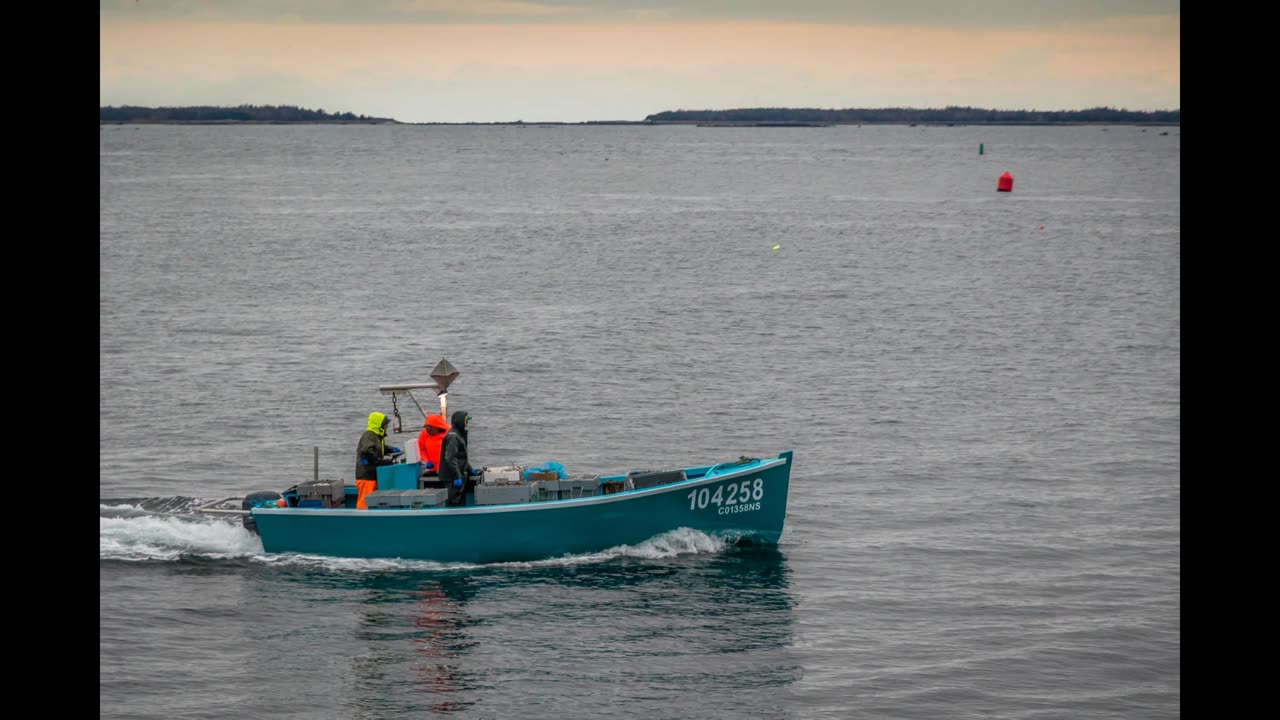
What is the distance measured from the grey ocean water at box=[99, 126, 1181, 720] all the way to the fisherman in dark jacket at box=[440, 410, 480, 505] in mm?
1256

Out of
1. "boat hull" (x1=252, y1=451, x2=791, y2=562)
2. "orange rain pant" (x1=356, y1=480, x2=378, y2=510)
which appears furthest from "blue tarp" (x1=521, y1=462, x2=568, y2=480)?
"orange rain pant" (x1=356, y1=480, x2=378, y2=510)

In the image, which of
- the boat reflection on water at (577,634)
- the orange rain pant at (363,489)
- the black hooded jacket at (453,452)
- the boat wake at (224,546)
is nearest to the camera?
the boat reflection on water at (577,634)

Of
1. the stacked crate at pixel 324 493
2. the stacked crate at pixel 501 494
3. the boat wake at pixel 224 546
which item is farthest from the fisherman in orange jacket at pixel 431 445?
the boat wake at pixel 224 546

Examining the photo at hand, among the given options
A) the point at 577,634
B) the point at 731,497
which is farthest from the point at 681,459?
the point at 577,634

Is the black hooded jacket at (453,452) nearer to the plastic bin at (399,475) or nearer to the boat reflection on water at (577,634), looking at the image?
the plastic bin at (399,475)

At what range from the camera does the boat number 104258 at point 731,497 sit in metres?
18.8

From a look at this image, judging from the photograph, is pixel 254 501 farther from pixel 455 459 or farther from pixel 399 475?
pixel 455 459

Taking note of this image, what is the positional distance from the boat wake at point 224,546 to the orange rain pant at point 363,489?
75 centimetres

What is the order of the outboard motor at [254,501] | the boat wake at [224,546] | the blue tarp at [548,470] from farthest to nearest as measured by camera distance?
1. the outboard motor at [254,501]
2. the blue tarp at [548,470]
3. the boat wake at [224,546]

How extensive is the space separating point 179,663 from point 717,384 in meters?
20.2
